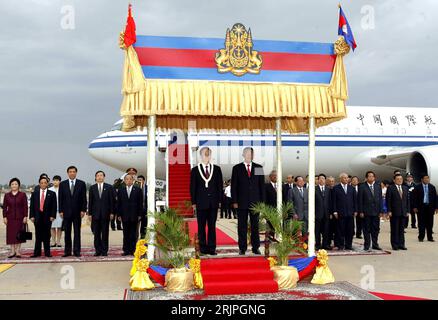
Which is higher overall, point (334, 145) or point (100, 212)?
point (334, 145)

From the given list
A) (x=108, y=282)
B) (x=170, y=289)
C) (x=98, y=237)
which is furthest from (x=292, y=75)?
(x=98, y=237)

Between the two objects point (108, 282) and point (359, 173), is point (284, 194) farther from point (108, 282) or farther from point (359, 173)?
point (359, 173)

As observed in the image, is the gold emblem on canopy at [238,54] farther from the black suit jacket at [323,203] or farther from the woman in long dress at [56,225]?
the woman in long dress at [56,225]

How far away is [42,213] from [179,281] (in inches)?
166

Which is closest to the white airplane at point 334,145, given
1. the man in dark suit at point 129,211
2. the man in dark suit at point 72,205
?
the man in dark suit at point 129,211

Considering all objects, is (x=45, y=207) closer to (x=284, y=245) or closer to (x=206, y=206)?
(x=206, y=206)

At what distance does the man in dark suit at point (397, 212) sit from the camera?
9195 millimetres

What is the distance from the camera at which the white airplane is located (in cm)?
1652

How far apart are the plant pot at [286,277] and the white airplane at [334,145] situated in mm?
10326

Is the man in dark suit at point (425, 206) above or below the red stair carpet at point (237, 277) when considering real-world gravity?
above

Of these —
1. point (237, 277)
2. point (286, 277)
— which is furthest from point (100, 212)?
point (286, 277)

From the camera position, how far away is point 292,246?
19.4ft

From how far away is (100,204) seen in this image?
8.47 m
